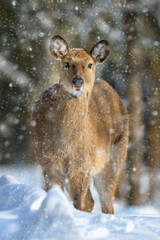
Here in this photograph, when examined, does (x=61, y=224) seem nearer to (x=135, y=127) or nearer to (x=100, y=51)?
(x=100, y=51)

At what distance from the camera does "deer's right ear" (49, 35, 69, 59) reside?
5.41 meters

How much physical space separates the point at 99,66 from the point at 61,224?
23.6 feet

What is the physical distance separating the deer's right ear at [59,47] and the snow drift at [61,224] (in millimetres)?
2812

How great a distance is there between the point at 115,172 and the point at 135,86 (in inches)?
95.8

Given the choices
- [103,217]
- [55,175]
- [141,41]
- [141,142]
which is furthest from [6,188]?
[141,41]

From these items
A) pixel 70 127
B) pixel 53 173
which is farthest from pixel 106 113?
pixel 53 173

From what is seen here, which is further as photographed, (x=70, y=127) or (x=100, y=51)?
(x=100, y=51)

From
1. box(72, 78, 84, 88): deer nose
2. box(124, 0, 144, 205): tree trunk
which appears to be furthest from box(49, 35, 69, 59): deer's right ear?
box(124, 0, 144, 205): tree trunk

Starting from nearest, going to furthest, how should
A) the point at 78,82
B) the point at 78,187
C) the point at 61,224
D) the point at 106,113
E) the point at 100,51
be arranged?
the point at 61,224 < the point at 78,82 < the point at 78,187 < the point at 100,51 < the point at 106,113

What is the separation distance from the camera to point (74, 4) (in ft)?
30.7

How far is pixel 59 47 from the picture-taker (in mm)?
5465

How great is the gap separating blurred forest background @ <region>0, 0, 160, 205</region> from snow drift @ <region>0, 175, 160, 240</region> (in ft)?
17.6

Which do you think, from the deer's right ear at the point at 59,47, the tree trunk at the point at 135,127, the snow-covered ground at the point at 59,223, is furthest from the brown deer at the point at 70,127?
the tree trunk at the point at 135,127

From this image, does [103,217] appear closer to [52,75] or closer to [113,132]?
[113,132]
